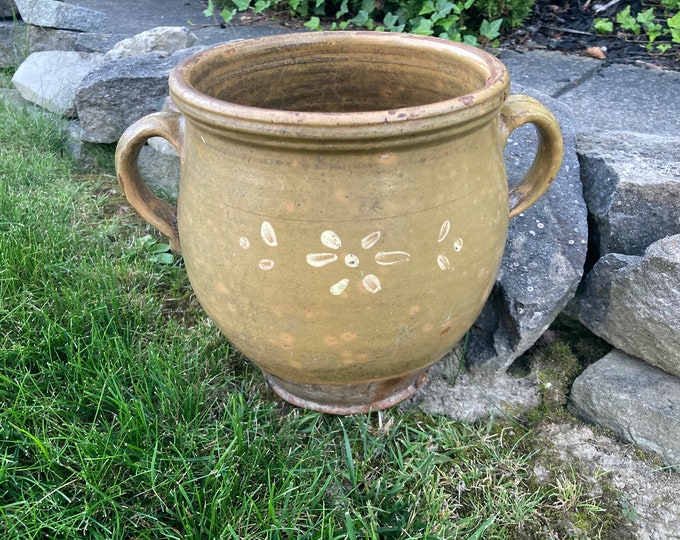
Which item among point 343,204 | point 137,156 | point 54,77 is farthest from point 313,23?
point 343,204

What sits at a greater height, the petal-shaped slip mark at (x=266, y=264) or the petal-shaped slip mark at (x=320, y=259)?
the petal-shaped slip mark at (x=320, y=259)

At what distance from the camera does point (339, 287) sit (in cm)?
128

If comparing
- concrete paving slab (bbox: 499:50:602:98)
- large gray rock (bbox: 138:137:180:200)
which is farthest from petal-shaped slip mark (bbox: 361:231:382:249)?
concrete paving slab (bbox: 499:50:602:98)

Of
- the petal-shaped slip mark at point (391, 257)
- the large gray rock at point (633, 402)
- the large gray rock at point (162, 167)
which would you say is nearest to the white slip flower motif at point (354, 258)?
the petal-shaped slip mark at point (391, 257)

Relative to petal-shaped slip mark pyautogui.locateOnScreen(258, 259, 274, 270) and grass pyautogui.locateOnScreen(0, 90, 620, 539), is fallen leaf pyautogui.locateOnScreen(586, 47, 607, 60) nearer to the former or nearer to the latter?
grass pyautogui.locateOnScreen(0, 90, 620, 539)

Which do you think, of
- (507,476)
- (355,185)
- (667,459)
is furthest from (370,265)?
(667,459)

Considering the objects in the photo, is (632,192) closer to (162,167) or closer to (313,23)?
(162,167)

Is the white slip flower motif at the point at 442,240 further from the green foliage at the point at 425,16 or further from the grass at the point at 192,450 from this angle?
the green foliage at the point at 425,16

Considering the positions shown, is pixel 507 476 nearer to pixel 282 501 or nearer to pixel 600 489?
pixel 600 489

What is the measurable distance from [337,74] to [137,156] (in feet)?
1.79

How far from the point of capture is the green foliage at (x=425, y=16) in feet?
9.94

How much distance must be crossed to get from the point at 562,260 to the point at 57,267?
1529 millimetres

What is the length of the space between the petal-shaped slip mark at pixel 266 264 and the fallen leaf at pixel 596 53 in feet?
7.82

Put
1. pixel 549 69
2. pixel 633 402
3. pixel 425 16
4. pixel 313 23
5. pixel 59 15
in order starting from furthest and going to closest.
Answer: pixel 59 15 → pixel 313 23 → pixel 425 16 → pixel 549 69 → pixel 633 402
